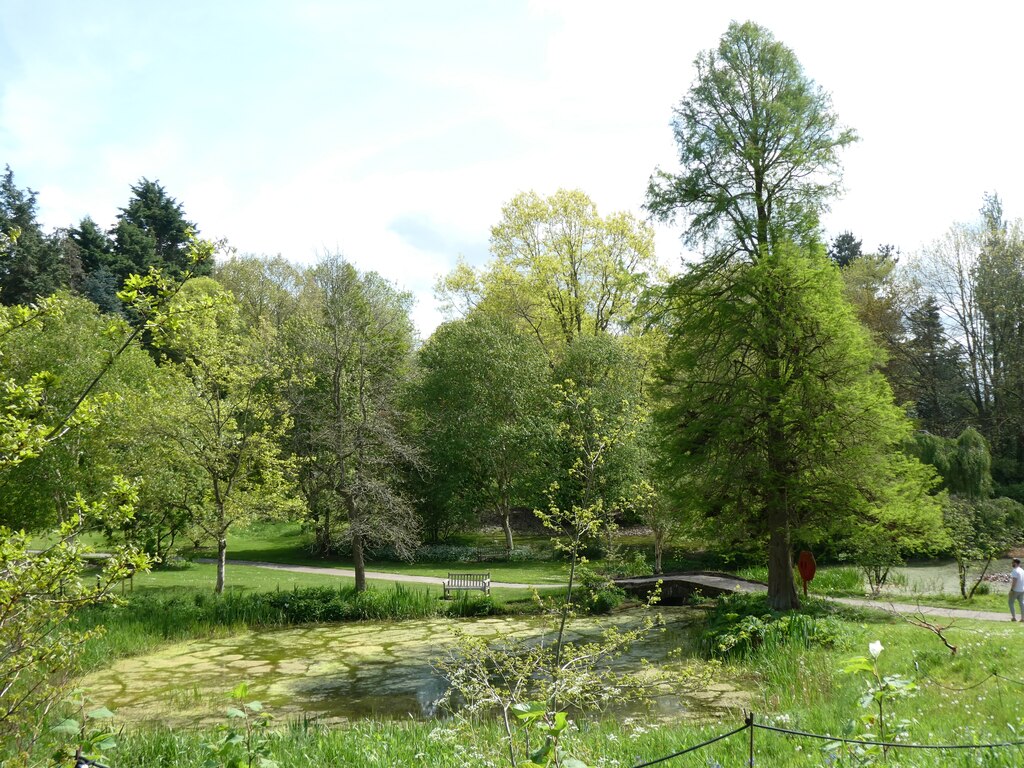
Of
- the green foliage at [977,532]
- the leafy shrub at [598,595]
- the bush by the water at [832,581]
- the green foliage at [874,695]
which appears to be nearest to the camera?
the green foliage at [874,695]

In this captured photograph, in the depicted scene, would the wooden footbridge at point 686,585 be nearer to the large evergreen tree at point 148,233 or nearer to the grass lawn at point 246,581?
the grass lawn at point 246,581

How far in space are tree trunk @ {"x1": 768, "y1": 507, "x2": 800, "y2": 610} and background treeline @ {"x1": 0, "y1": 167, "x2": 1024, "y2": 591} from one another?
46 cm

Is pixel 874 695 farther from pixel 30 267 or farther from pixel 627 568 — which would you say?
pixel 30 267

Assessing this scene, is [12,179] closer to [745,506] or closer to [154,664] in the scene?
[154,664]

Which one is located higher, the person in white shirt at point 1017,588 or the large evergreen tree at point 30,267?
the large evergreen tree at point 30,267

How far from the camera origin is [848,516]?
44.4 feet

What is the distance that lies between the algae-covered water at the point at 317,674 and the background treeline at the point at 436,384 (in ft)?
10.4

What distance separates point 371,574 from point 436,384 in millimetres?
9231

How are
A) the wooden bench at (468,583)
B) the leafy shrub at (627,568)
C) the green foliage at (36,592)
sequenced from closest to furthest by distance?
the green foliage at (36,592) < the wooden bench at (468,583) < the leafy shrub at (627,568)

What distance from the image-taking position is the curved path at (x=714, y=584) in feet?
45.8

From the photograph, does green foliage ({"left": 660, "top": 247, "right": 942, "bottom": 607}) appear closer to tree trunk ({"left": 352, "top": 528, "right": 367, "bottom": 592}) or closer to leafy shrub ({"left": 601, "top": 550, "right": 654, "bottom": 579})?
leafy shrub ({"left": 601, "top": 550, "right": 654, "bottom": 579})

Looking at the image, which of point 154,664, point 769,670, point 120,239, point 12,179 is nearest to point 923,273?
point 769,670

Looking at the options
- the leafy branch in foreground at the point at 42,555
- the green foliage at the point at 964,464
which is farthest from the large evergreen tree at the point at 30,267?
the green foliage at the point at 964,464

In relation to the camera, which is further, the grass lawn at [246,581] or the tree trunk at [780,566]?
the grass lawn at [246,581]
